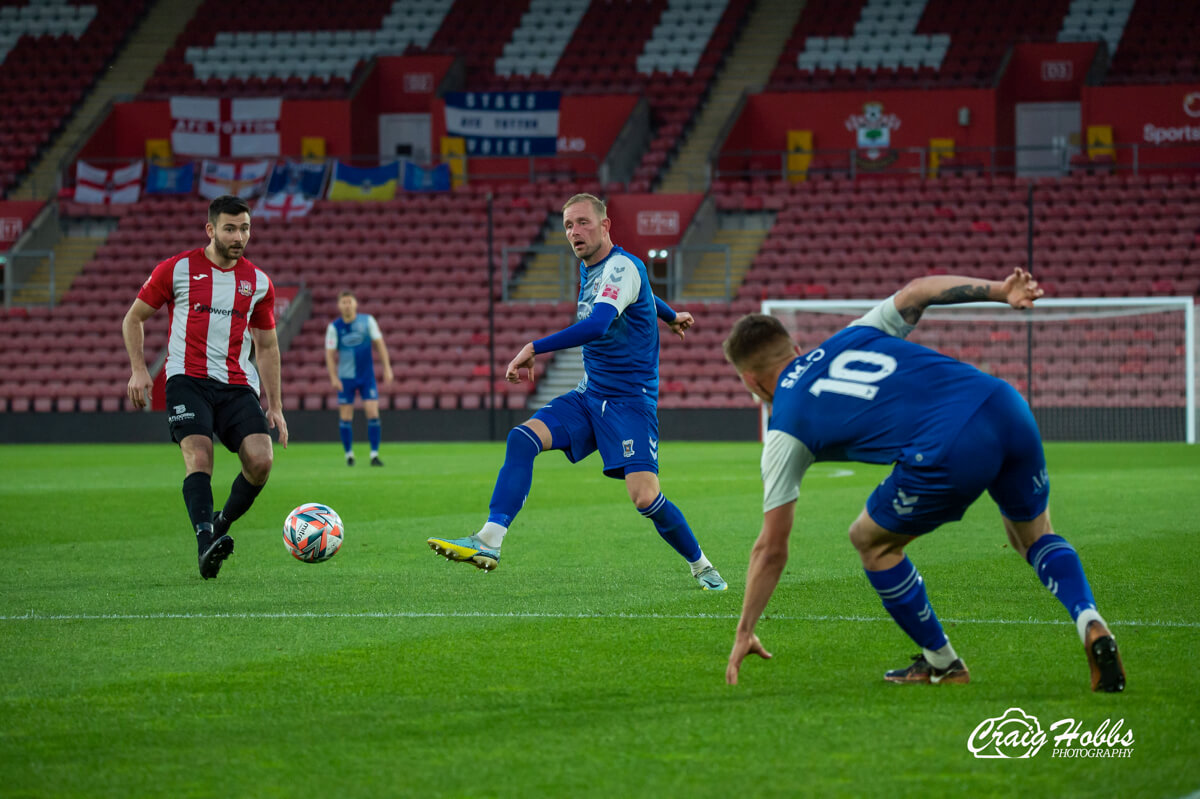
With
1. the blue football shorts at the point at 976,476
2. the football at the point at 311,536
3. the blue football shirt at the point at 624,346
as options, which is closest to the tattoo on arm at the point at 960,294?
the blue football shorts at the point at 976,476

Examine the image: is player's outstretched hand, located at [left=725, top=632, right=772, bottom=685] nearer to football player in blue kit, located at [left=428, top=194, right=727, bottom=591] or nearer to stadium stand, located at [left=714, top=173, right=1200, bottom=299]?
football player in blue kit, located at [left=428, top=194, right=727, bottom=591]

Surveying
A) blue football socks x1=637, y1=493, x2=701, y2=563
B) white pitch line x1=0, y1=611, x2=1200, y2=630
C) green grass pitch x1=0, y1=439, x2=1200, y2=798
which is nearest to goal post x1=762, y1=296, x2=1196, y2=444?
green grass pitch x1=0, y1=439, x2=1200, y2=798

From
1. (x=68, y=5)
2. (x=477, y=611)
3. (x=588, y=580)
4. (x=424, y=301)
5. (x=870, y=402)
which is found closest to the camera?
(x=870, y=402)

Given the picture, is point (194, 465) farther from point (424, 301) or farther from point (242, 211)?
point (424, 301)

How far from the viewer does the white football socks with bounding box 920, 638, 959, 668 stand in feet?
15.2

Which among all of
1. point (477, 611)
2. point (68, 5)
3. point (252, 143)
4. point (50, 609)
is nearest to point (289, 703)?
point (477, 611)

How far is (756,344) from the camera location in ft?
14.8

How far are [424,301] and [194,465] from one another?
21.3 m

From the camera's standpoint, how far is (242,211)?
7.64 metres

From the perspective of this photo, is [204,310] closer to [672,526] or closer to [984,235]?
[672,526]

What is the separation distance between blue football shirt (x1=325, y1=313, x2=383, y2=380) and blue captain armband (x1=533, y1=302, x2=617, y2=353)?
40.1 ft

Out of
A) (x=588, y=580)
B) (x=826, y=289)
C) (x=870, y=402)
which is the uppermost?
(x=870, y=402)

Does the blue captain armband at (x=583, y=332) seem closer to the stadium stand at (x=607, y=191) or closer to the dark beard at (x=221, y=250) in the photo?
the dark beard at (x=221, y=250)

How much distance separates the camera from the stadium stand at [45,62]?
3462cm
